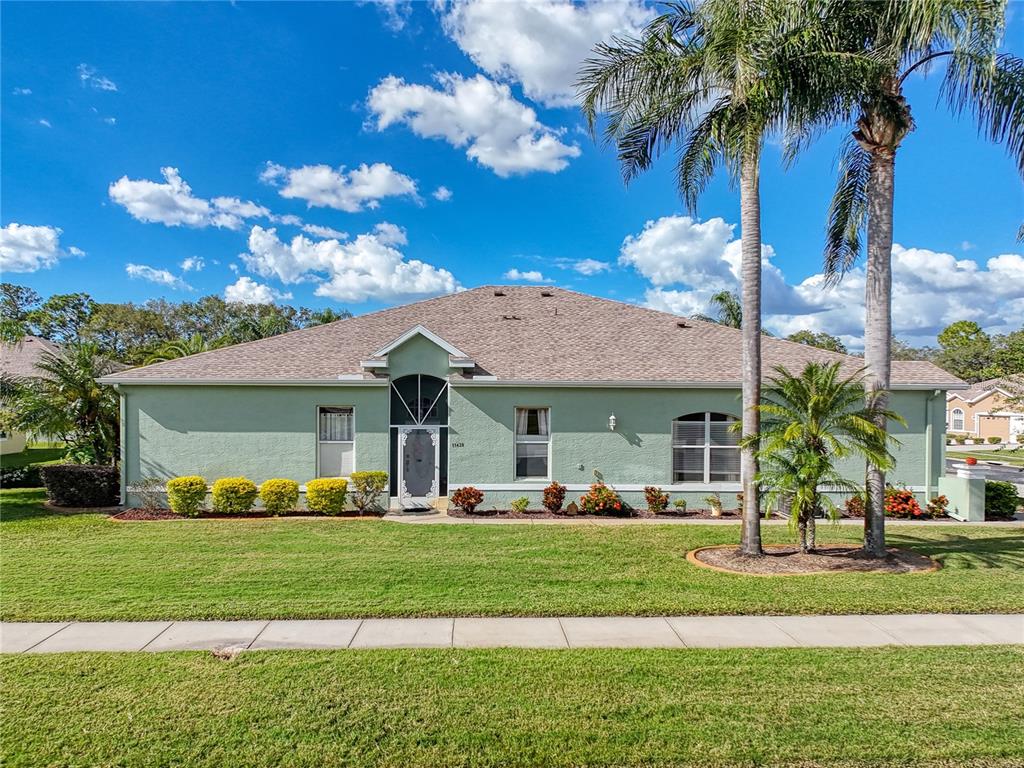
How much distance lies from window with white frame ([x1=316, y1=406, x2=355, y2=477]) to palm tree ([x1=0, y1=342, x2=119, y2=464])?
21.6 ft

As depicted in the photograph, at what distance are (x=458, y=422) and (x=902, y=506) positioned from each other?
11679 mm

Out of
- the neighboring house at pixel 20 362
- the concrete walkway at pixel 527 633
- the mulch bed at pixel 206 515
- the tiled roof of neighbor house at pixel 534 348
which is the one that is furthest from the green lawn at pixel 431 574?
the neighboring house at pixel 20 362

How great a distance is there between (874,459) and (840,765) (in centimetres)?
671

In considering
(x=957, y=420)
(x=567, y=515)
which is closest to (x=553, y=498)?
(x=567, y=515)

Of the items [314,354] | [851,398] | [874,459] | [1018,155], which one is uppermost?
[1018,155]

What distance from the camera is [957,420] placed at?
59094 millimetres

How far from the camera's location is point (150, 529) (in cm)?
1211

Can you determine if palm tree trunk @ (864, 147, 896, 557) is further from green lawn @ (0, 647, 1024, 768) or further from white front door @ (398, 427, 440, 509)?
white front door @ (398, 427, 440, 509)

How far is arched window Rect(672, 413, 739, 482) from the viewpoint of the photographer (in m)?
15.1

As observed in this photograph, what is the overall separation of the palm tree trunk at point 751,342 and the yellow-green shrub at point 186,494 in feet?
41.3

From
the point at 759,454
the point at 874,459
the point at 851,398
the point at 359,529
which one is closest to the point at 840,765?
the point at 759,454

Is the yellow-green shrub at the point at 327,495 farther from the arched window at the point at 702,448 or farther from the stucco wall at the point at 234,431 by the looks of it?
the arched window at the point at 702,448

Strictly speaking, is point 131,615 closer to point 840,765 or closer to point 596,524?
point 840,765

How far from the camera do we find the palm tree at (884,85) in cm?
862
